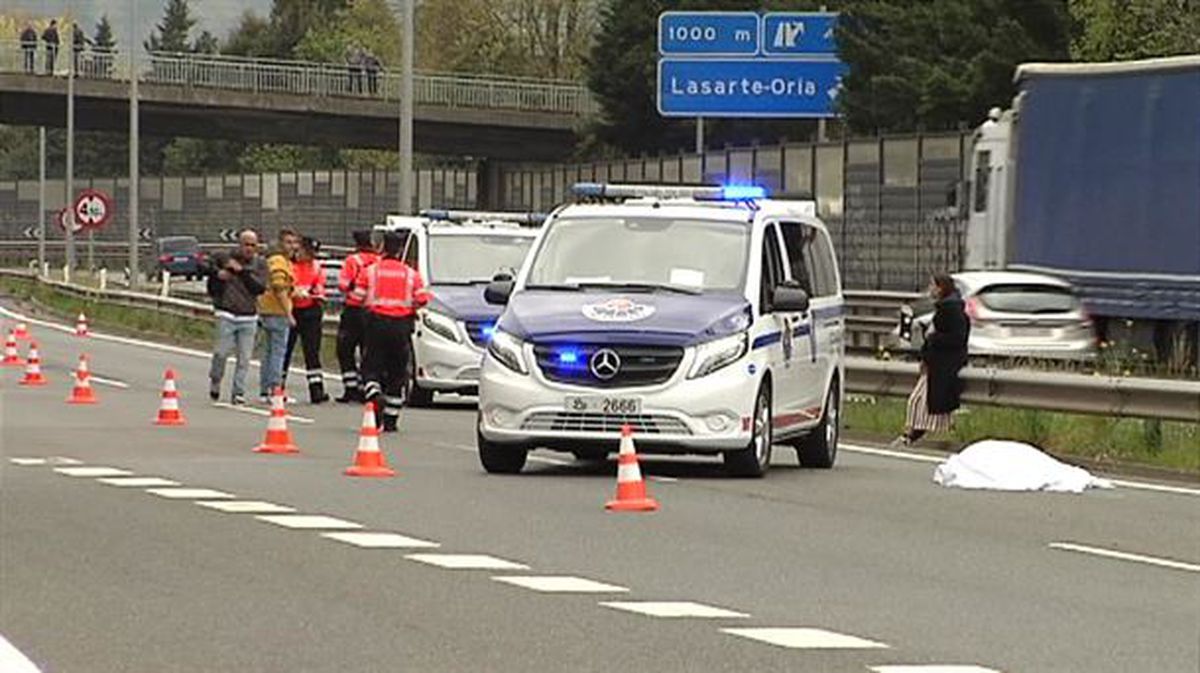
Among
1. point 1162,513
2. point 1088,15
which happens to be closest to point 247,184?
point 1088,15

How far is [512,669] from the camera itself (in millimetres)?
10883

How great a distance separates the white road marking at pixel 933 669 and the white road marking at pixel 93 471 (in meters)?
10.4

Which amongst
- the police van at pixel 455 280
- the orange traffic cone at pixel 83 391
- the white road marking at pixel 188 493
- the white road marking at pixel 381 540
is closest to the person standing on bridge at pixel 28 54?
the police van at pixel 455 280

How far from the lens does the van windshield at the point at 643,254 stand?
21281 mm

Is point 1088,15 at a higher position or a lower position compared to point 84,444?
higher

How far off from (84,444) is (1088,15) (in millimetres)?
53461

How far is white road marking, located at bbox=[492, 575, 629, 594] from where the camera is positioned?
530 inches

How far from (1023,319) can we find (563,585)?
22313 millimetres

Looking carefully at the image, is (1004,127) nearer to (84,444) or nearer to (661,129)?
(84,444)

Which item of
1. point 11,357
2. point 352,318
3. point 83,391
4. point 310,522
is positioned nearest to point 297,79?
point 11,357

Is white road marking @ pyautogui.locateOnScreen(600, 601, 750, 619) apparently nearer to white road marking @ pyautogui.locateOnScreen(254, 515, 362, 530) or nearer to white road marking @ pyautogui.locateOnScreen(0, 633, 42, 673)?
white road marking @ pyautogui.locateOnScreen(0, 633, 42, 673)

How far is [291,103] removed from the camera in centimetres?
8575

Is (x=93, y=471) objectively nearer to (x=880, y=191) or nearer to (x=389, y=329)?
(x=389, y=329)

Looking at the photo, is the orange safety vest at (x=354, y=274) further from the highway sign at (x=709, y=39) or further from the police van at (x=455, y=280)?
the highway sign at (x=709, y=39)
